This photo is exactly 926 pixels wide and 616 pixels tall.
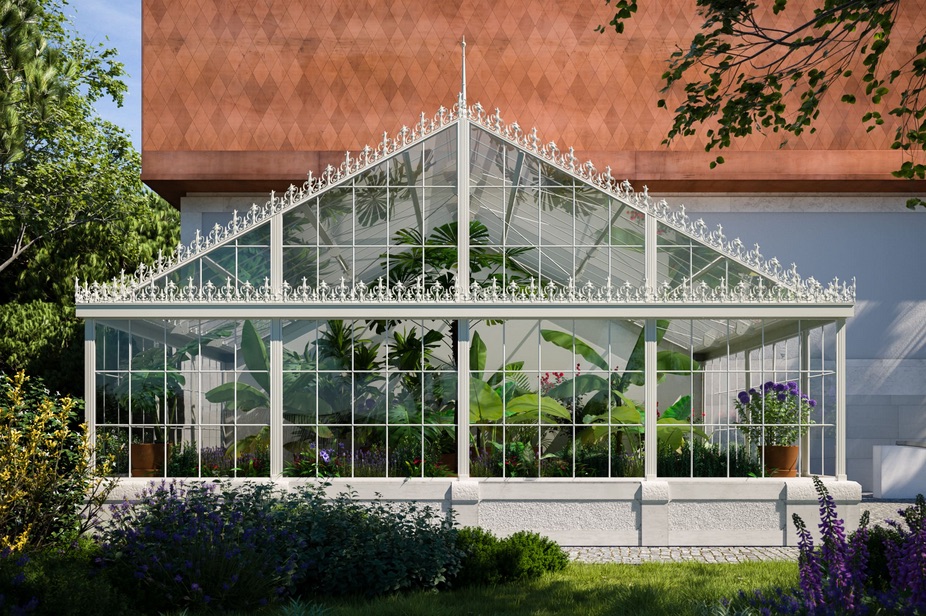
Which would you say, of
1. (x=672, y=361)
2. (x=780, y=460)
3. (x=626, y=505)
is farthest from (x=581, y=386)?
(x=780, y=460)

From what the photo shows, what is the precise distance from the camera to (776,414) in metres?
13.3

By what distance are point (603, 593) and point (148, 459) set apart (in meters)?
7.08

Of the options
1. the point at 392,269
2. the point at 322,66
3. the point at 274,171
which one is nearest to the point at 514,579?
the point at 392,269

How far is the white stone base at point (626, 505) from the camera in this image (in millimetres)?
12734

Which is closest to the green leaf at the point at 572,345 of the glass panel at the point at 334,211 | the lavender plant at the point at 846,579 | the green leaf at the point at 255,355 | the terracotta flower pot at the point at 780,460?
the terracotta flower pot at the point at 780,460

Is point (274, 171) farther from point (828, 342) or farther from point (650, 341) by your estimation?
point (828, 342)

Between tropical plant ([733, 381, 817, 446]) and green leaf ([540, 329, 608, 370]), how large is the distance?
2.24 meters

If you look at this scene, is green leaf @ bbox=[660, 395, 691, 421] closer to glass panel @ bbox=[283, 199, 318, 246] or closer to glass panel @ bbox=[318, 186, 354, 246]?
glass panel @ bbox=[318, 186, 354, 246]

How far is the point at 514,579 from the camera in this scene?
10.3m

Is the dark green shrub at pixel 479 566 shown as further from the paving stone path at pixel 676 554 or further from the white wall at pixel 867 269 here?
the white wall at pixel 867 269

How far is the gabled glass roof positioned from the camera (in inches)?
510

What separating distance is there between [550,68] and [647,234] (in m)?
6.27

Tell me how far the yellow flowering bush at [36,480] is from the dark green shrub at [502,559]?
454cm

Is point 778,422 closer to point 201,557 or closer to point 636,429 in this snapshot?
point 636,429
